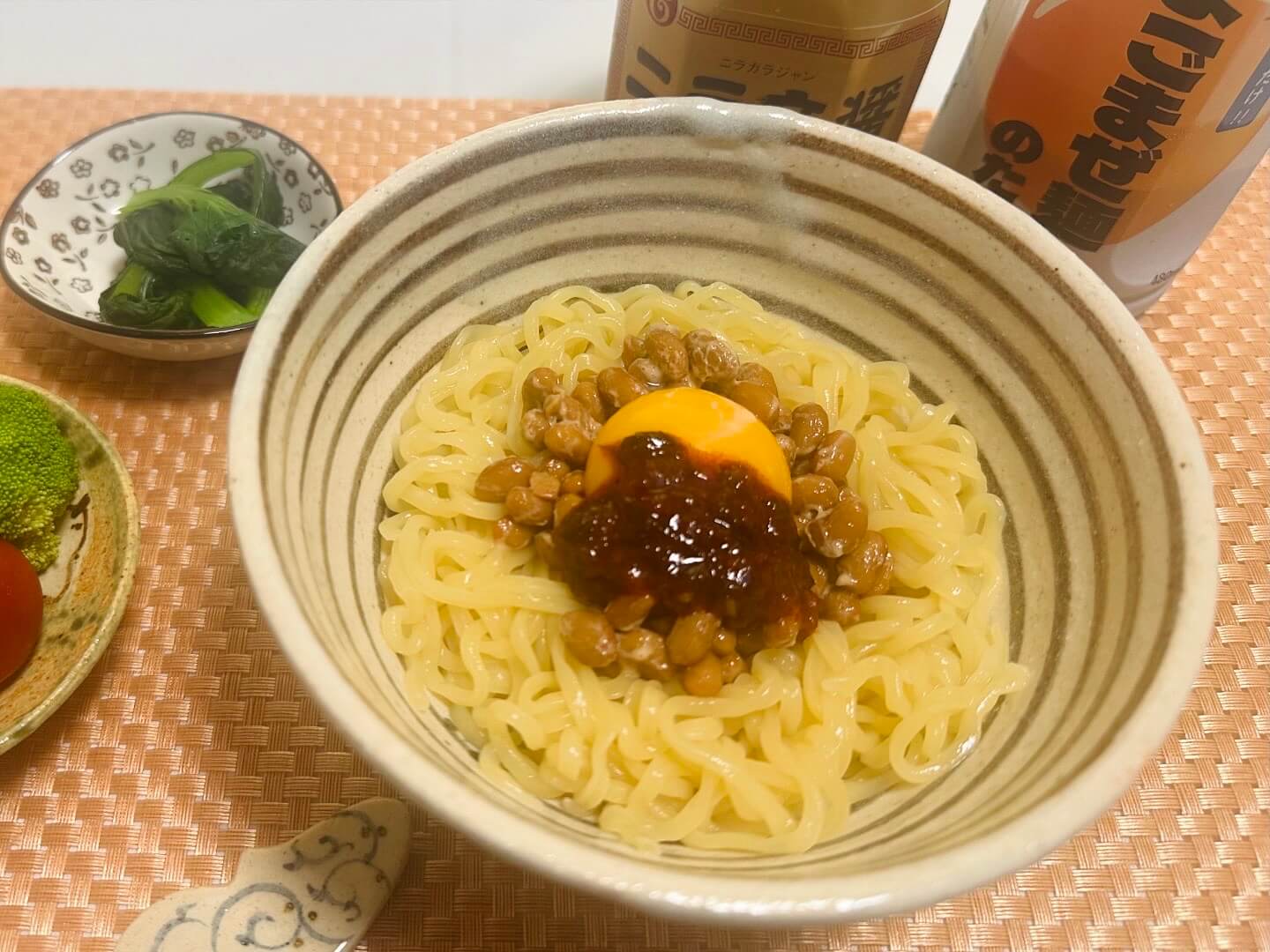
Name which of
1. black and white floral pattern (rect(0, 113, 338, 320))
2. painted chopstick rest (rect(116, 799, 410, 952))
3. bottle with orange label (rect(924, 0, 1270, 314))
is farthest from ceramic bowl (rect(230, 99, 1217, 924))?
black and white floral pattern (rect(0, 113, 338, 320))

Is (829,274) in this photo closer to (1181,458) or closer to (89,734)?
(1181,458)

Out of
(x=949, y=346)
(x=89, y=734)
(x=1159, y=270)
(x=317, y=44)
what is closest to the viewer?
(x=89, y=734)

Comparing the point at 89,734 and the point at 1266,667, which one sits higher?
the point at 1266,667

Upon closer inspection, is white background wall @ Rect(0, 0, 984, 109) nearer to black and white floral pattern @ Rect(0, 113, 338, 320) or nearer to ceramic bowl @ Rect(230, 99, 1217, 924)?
black and white floral pattern @ Rect(0, 113, 338, 320)

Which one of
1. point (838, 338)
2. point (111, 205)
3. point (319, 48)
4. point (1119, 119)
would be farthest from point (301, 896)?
point (319, 48)

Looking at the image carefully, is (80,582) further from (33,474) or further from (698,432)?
(698,432)

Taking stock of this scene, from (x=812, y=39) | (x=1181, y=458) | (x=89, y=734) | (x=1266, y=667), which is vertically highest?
(x=812, y=39)

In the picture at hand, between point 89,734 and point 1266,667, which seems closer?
point 89,734

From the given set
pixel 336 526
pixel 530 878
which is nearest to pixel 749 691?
pixel 530 878
